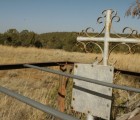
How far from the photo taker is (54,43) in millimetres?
49281

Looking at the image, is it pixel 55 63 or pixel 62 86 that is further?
pixel 62 86

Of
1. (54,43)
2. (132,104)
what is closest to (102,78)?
(132,104)

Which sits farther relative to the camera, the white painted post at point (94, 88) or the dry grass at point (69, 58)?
the dry grass at point (69, 58)

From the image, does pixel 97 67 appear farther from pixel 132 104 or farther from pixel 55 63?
pixel 132 104

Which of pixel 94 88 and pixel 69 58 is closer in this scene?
pixel 94 88

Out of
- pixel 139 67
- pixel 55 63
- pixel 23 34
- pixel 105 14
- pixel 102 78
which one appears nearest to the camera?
pixel 102 78

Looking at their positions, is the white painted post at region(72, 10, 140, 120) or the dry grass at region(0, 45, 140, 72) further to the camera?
the dry grass at region(0, 45, 140, 72)

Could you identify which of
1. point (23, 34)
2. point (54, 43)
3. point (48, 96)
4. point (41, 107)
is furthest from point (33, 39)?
point (41, 107)

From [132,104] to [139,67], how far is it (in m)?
5.73

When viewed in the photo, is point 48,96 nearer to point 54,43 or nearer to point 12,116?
point 12,116

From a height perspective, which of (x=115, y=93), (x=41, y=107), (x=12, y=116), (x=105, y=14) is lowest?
→ (x=12, y=116)

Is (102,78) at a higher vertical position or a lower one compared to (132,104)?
higher

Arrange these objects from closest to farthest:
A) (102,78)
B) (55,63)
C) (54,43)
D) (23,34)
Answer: (102,78) < (55,63) < (23,34) < (54,43)

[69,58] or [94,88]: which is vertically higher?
[94,88]
